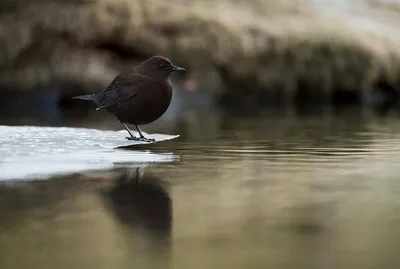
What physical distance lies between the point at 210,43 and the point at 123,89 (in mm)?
6631

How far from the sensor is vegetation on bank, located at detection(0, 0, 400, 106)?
421 inches

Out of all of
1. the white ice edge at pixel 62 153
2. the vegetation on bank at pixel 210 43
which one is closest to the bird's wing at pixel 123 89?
the white ice edge at pixel 62 153

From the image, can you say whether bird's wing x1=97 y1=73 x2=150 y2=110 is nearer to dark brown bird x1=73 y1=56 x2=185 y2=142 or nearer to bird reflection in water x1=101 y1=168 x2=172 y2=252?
dark brown bird x1=73 y1=56 x2=185 y2=142

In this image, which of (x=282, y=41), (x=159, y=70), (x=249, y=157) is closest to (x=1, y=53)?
(x=282, y=41)

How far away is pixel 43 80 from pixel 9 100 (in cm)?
48

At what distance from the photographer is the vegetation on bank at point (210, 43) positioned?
10688mm

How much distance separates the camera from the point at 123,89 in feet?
16.2

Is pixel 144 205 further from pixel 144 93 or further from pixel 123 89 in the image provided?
pixel 123 89

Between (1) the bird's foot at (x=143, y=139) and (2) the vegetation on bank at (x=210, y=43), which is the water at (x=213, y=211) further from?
(2) the vegetation on bank at (x=210, y=43)

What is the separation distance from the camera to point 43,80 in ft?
34.8

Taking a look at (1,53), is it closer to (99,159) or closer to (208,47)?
(208,47)

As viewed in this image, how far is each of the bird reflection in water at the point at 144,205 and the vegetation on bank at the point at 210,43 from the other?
7.45 meters

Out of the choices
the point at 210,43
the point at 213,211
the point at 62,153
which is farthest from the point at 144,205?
the point at 210,43

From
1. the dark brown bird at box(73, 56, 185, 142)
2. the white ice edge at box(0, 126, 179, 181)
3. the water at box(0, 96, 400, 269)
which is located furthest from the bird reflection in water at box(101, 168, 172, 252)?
the dark brown bird at box(73, 56, 185, 142)
